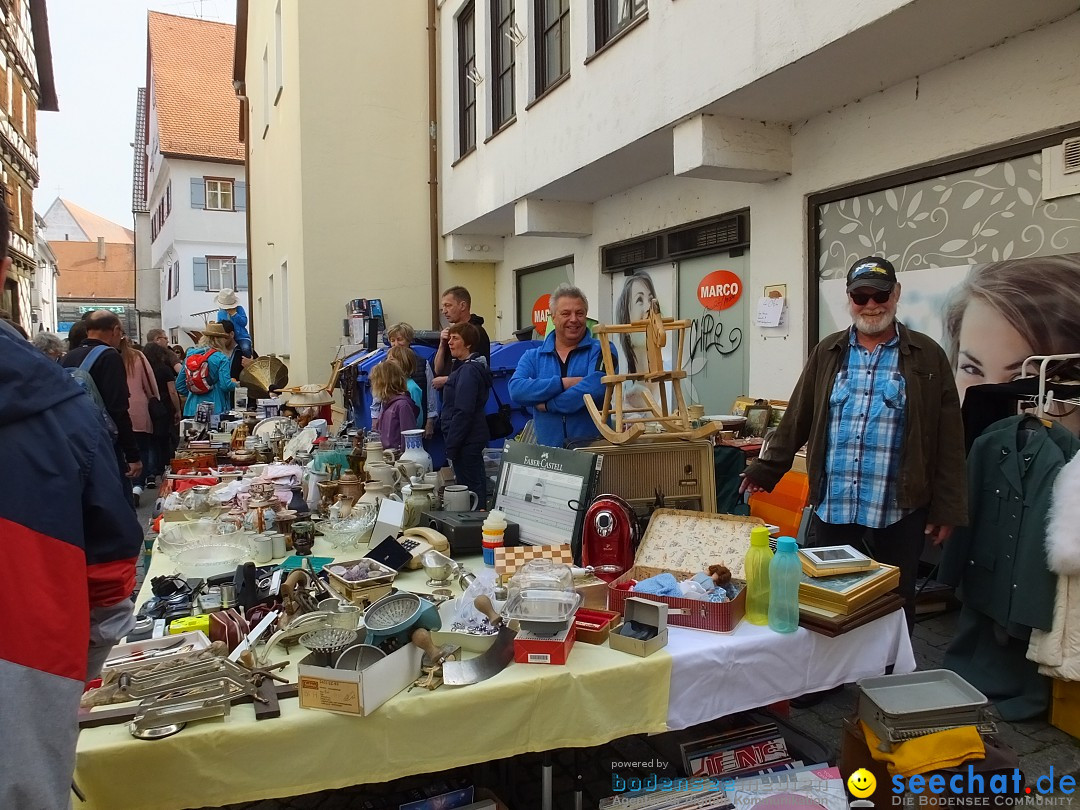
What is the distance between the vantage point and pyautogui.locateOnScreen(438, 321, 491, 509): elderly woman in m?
4.80

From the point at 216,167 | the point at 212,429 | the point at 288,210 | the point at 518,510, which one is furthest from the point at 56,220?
the point at 518,510

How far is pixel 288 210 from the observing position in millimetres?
11414

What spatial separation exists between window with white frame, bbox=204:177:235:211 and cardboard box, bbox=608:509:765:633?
2771 centimetres

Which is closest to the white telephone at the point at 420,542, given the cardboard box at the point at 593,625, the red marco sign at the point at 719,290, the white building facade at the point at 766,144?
the cardboard box at the point at 593,625

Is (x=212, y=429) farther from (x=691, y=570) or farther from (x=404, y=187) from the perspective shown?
(x=691, y=570)

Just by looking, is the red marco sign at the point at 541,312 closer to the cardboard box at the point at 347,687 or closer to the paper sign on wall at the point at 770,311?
the paper sign on wall at the point at 770,311

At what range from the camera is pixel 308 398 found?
7.38 metres

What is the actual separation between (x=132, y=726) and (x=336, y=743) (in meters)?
0.44

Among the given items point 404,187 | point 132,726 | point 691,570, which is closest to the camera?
point 132,726

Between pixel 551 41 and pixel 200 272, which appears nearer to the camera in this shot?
pixel 551 41

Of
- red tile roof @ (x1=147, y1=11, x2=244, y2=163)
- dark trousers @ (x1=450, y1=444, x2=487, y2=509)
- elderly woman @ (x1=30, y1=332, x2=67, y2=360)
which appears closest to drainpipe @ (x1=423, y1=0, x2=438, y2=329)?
elderly woman @ (x1=30, y1=332, x2=67, y2=360)

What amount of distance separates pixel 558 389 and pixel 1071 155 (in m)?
2.82

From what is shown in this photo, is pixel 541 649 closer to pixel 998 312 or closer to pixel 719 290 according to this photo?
pixel 998 312

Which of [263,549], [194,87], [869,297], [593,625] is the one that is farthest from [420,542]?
[194,87]
